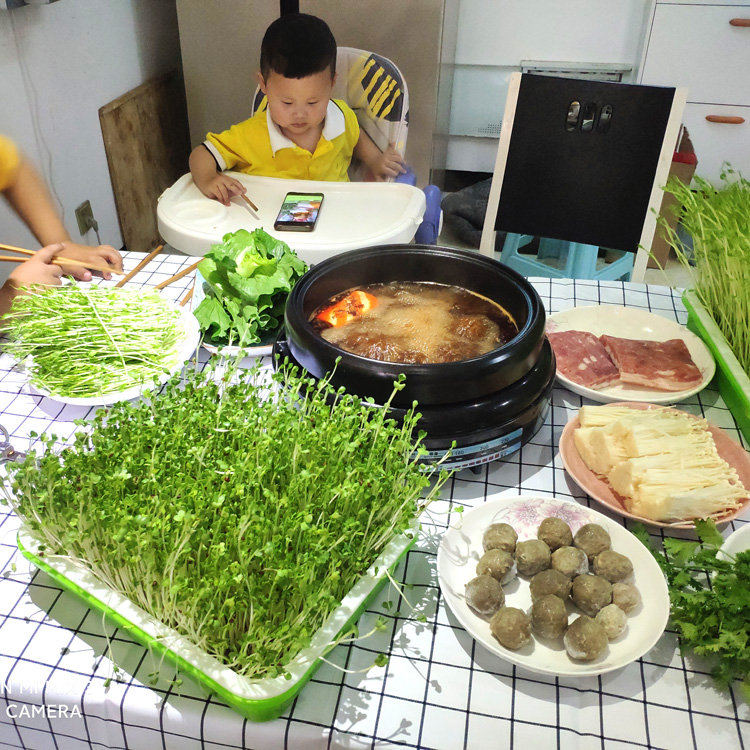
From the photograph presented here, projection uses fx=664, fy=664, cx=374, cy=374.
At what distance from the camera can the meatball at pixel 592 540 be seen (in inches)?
39.4

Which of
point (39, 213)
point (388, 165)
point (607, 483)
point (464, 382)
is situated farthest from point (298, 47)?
point (607, 483)

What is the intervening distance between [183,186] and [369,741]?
6.62ft

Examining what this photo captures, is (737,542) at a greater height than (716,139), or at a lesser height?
greater

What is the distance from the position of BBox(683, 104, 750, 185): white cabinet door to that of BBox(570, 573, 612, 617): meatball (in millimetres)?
3287

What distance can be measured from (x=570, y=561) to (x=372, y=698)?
0.34 metres

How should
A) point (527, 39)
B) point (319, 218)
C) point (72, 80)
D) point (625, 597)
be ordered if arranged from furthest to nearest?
point (527, 39)
point (72, 80)
point (319, 218)
point (625, 597)

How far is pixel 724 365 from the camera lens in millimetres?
1381

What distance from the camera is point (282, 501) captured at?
2.79ft

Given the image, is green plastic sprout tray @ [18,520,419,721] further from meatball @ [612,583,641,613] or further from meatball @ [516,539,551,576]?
meatball @ [612,583,641,613]

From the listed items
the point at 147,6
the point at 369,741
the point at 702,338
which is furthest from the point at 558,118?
the point at 147,6

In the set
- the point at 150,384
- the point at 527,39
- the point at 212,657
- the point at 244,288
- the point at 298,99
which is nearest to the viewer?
the point at 212,657

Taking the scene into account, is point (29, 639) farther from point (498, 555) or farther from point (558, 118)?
point (558, 118)

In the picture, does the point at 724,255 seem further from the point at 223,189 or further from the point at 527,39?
the point at 527,39

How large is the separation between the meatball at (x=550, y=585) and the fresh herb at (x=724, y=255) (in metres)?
0.72
